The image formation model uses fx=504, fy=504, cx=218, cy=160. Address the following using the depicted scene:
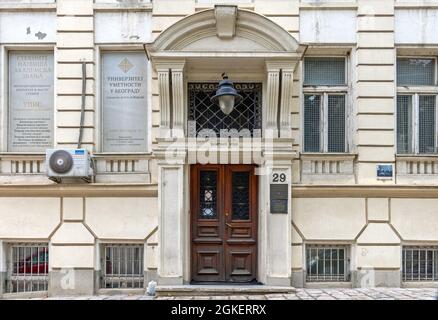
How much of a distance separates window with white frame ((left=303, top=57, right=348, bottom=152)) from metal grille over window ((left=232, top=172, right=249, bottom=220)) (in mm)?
1352

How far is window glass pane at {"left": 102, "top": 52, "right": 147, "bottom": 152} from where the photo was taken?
32.2 ft

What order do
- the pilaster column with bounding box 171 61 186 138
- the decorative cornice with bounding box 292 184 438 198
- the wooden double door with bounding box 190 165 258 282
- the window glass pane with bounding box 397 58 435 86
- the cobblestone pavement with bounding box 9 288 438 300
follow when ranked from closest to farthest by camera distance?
the cobblestone pavement with bounding box 9 288 438 300 < the pilaster column with bounding box 171 61 186 138 < the decorative cornice with bounding box 292 184 438 198 < the wooden double door with bounding box 190 165 258 282 < the window glass pane with bounding box 397 58 435 86

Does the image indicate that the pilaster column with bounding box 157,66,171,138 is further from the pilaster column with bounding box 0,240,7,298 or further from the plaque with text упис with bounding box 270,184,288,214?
the pilaster column with bounding box 0,240,7,298

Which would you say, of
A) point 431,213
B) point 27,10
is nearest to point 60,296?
point 27,10

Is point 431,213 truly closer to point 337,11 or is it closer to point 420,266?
point 420,266

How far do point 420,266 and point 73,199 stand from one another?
22.1ft

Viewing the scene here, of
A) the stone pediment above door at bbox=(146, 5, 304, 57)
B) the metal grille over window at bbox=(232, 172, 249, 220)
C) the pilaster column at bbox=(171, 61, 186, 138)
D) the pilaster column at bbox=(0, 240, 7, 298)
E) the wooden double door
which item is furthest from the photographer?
the metal grille over window at bbox=(232, 172, 249, 220)

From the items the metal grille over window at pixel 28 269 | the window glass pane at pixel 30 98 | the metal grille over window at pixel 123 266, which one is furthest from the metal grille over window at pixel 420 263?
the window glass pane at pixel 30 98

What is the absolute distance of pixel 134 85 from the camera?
988 cm

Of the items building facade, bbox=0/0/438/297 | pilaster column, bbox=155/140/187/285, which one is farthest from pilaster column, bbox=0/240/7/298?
pilaster column, bbox=155/140/187/285

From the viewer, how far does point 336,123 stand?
32.5 ft

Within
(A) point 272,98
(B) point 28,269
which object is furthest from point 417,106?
(B) point 28,269

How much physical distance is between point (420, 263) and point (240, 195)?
12.1 feet

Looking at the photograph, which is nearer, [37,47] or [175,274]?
[175,274]
